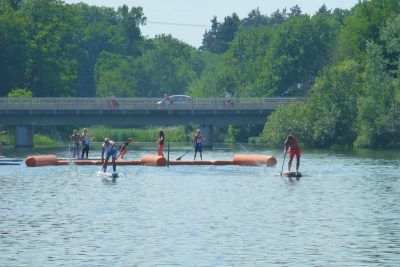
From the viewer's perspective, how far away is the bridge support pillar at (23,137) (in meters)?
118

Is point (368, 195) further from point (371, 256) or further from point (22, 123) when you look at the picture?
point (22, 123)

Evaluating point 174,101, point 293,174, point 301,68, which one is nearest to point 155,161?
point 293,174

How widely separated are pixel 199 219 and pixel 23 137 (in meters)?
81.7

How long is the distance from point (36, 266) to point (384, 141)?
79130 millimetres

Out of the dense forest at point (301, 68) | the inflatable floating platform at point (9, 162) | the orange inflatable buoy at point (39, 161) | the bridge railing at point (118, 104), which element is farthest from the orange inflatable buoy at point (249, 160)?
the bridge railing at point (118, 104)

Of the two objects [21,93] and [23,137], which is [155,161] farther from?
[21,93]

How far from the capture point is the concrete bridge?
117625 millimetres

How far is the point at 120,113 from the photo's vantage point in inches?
4675

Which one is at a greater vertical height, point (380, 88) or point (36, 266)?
point (380, 88)

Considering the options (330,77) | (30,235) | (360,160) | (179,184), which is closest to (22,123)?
(330,77)

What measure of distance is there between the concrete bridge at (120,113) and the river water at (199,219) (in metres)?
56.3

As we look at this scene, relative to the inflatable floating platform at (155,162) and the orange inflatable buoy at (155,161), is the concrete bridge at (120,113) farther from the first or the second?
the orange inflatable buoy at (155,161)

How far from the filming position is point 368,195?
47.7 meters

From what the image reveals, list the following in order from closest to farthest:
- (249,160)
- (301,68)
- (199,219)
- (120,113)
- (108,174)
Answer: (199,219), (108,174), (249,160), (120,113), (301,68)
